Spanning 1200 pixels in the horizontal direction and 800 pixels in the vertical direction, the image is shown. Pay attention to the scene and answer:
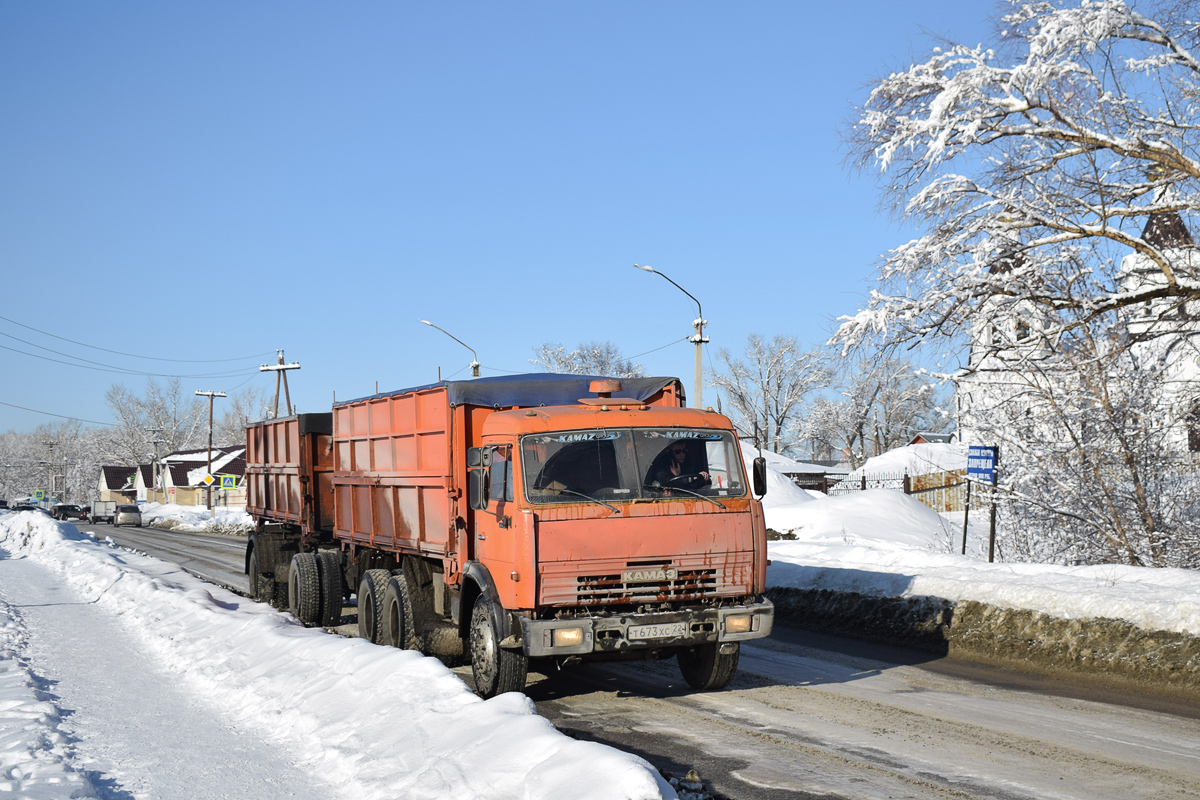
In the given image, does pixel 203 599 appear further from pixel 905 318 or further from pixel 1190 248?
pixel 1190 248

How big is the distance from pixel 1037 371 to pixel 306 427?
1092 cm

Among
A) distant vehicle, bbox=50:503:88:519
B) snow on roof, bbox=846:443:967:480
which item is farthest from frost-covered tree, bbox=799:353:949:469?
distant vehicle, bbox=50:503:88:519

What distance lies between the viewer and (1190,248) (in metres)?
12.1

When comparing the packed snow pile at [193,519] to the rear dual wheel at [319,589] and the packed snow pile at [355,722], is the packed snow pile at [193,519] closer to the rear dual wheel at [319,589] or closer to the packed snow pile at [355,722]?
the rear dual wheel at [319,589]

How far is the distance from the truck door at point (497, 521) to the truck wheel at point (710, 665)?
6.36ft

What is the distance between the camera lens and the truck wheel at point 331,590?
14.8 meters

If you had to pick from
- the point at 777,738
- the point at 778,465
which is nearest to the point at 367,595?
the point at 777,738

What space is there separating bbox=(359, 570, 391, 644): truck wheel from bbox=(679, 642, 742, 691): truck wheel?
3843mm

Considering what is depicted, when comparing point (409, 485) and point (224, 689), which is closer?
point (224, 689)

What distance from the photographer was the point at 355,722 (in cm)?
772

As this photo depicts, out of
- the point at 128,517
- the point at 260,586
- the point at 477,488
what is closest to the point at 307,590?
the point at 260,586

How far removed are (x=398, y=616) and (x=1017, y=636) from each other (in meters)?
6.88

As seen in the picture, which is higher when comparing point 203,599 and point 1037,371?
point 1037,371

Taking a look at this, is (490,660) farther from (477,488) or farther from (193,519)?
(193,519)
